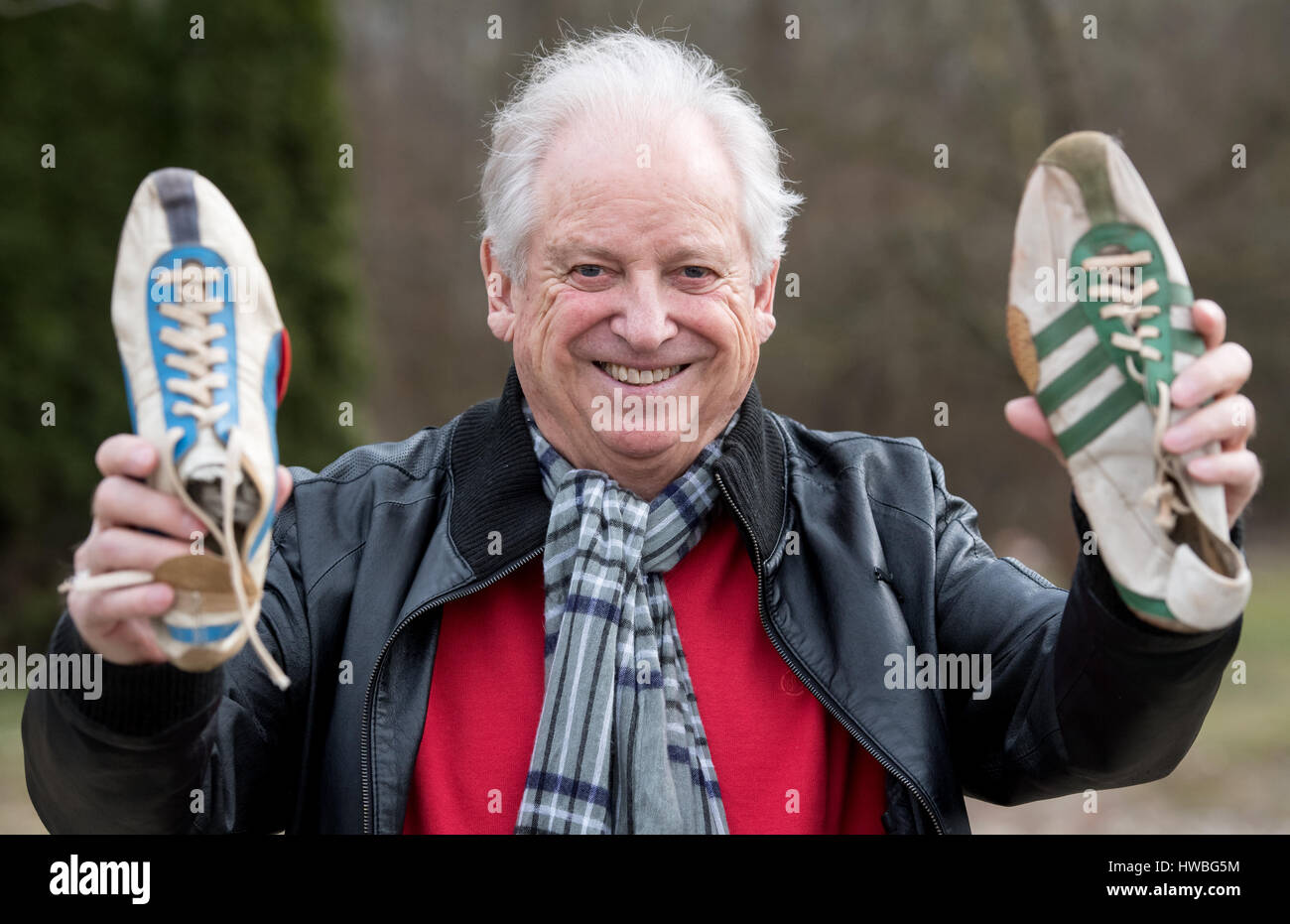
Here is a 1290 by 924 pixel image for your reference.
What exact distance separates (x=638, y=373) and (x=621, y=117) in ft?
1.40

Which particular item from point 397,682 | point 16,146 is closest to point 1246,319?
point 16,146

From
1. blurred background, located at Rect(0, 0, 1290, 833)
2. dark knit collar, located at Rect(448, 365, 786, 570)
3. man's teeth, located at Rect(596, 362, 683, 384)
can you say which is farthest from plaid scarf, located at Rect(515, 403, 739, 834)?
blurred background, located at Rect(0, 0, 1290, 833)

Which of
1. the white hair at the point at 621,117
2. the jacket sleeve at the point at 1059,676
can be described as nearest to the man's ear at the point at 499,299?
the white hair at the point at 621,117

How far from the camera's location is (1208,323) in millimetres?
1574

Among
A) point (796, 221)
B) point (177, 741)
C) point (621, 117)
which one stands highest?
point (796, 221)

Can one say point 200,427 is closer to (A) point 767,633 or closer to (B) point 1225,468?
(A) point 767,633

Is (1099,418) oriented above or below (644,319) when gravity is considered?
below

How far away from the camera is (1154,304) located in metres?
1.59

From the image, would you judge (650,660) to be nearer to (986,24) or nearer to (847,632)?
(847,632)

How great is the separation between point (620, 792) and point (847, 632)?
439 millimetres

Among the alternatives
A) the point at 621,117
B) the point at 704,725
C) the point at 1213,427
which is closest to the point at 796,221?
the point at 621,117

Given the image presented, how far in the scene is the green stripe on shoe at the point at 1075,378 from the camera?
63.7 inches

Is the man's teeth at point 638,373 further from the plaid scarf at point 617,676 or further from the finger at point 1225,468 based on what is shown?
the finger at point 1225,468

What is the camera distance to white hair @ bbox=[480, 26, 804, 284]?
214cm
